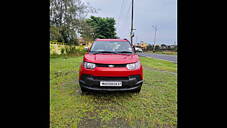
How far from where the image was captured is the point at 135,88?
2.54 m

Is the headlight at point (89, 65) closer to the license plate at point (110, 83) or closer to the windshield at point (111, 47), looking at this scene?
the license plate at point (110, 83)

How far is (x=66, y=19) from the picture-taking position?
13984 mm

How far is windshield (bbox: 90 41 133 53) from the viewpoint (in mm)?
3221

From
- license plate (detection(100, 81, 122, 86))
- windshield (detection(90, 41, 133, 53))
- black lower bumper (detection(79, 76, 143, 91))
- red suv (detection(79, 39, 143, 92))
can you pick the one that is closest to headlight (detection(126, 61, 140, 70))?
red suv (detection(79, 39, 143, 92))

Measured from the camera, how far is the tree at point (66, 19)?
12105 millimetres

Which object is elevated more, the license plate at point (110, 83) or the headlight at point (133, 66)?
the headlight at point (133, 66)

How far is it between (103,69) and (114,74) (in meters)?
0.26

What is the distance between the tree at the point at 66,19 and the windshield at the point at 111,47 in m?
10.1

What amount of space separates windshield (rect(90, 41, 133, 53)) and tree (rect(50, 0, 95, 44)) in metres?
10.1

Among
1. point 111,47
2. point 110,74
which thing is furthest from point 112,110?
point 111,47

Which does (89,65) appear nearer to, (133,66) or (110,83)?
(110,83)

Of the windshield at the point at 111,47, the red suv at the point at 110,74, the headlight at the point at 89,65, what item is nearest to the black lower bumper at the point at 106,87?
the red suv at the point at 110,74
